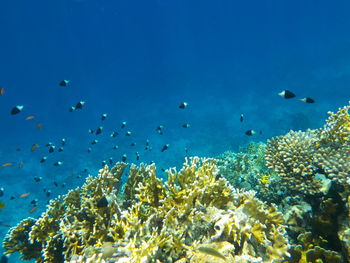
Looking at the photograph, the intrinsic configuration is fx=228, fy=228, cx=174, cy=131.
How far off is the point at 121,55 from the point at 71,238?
454ft

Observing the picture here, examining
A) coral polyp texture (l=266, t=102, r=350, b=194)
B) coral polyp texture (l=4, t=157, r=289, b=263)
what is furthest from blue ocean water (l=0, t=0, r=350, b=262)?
coral polyp texture (l=266, t=102, r=350, b=194)

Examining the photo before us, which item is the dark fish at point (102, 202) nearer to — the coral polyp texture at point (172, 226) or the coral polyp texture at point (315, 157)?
the coral polyp texture at point (172, 226)

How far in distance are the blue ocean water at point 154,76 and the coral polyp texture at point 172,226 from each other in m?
10.7

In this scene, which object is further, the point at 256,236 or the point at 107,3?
the point at 107,3

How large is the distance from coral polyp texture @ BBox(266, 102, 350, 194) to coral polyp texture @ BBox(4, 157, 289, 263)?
1.06m

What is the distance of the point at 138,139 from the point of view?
101 feet

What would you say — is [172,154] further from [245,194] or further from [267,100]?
[267,100]

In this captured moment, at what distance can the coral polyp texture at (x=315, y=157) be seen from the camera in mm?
4199

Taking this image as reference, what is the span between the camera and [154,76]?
84062mm

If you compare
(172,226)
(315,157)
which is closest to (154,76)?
(315,157)

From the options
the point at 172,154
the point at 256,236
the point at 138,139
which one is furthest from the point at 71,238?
the point at 138,139

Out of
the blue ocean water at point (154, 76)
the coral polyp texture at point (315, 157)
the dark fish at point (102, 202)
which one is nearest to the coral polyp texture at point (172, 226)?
the dark fish at point (102, 202)

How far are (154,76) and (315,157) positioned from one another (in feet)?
272

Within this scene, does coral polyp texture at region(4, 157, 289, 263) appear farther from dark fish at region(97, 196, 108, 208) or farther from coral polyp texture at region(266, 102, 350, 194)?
coral polyp texture at region(266, 102, 350, 194)
